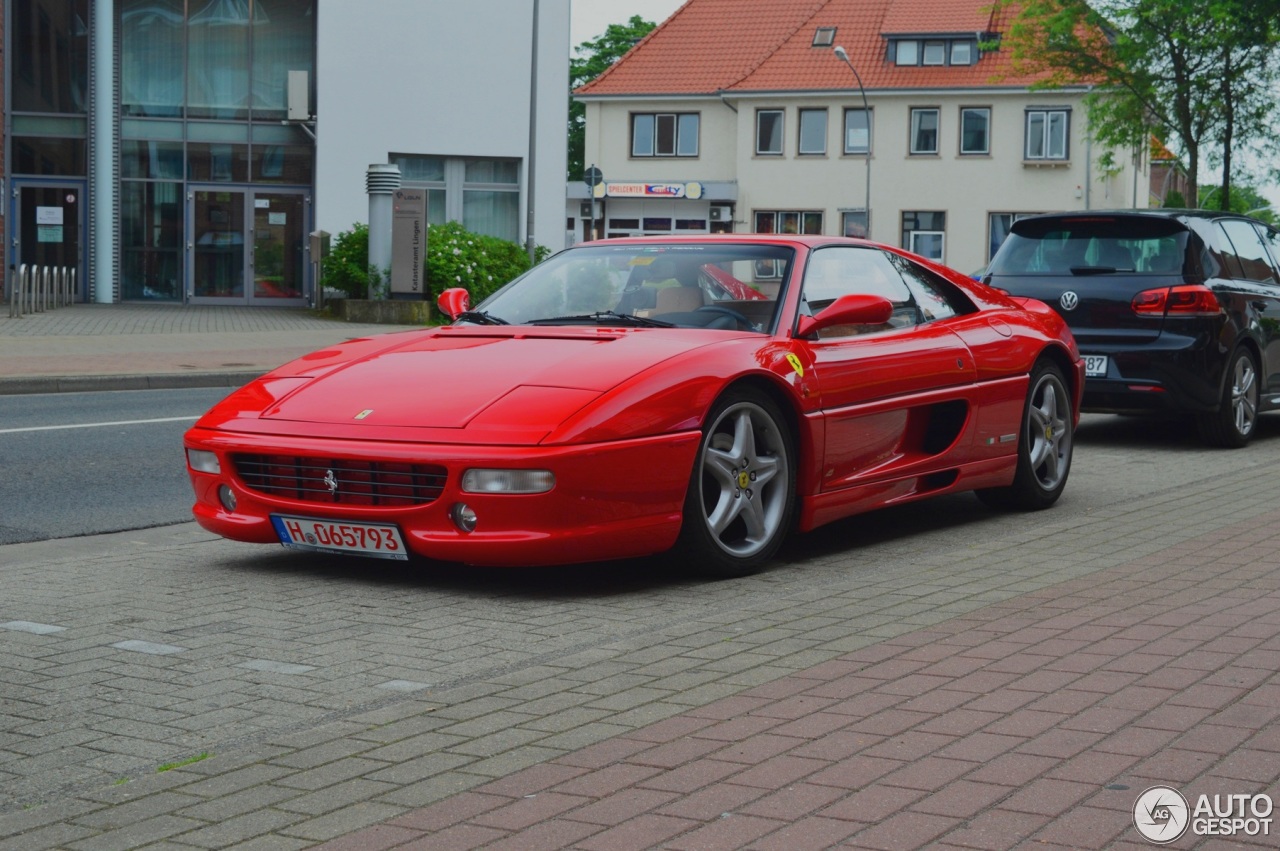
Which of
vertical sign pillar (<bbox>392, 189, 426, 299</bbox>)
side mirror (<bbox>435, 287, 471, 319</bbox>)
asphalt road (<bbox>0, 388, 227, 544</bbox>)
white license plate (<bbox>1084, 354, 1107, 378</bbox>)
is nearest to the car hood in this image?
side mirror (<bbox>435, 287, 471, 319</bbox>)

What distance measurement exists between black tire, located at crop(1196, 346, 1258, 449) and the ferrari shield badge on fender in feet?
18.1

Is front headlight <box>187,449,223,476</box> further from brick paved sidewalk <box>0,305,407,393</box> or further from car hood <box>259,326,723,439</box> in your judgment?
brick paved sidewalk <box>0,305,407,393</box>

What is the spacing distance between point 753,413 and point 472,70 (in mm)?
30339

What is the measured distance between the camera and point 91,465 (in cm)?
1016

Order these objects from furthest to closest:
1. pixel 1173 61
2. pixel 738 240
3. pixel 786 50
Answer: pixel 786 50
pixel 1173 61
pixel 738 240

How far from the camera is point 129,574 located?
6465 mm

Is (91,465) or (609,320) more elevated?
(609,320)

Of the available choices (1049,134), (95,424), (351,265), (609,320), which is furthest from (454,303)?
(1049,134)

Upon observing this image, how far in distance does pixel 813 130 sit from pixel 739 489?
5387 centimetres

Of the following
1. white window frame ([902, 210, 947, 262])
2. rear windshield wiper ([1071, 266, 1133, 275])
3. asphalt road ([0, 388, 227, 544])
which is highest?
white window frame ([902, 210, 947, 262])

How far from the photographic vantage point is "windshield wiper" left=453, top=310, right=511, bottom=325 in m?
7.27

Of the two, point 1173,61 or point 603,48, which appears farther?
point 603,48

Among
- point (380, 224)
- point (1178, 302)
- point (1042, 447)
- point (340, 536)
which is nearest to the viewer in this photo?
point (340, 536)

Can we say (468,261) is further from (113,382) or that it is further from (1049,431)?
(1049,431)
